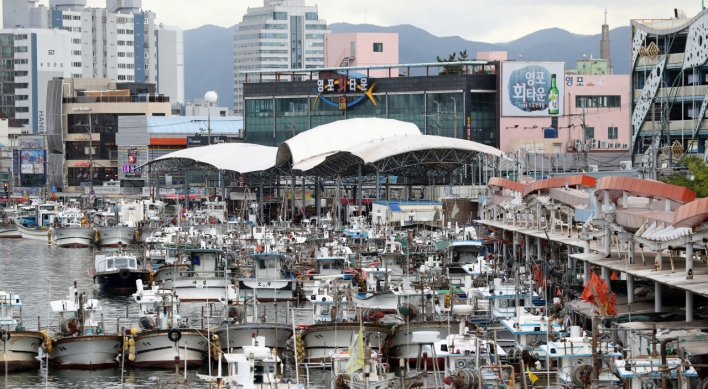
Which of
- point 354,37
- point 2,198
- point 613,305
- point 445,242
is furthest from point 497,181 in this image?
point 2,198

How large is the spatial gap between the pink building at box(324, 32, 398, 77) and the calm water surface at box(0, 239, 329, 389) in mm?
57955

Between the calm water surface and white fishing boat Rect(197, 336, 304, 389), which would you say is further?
the calm water surface

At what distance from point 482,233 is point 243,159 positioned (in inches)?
1705

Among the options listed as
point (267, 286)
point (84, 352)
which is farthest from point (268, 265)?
point (84, 352)

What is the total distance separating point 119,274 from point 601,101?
7762cm

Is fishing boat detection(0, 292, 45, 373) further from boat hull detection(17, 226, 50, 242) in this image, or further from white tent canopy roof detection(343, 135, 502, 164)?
boat hull detection(17, 226, 50, 242)

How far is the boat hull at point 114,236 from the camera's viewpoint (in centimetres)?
10719

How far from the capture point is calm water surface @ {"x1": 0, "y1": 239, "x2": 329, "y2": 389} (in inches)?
1762

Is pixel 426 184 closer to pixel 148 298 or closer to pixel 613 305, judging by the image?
pixel 148 298

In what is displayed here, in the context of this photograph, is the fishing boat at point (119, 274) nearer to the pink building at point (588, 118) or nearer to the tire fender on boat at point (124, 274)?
the tire fender on boat at point (124, 274)

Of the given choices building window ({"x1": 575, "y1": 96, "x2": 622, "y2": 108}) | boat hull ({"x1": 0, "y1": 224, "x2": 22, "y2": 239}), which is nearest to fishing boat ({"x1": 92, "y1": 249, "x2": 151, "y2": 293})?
boat hull ({"x1": 0, "y1": 224, "x2": 22, "y2": 239})

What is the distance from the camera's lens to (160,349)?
4666cm

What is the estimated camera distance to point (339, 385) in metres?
35.9

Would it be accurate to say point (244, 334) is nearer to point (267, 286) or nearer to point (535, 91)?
point (267, 286)
